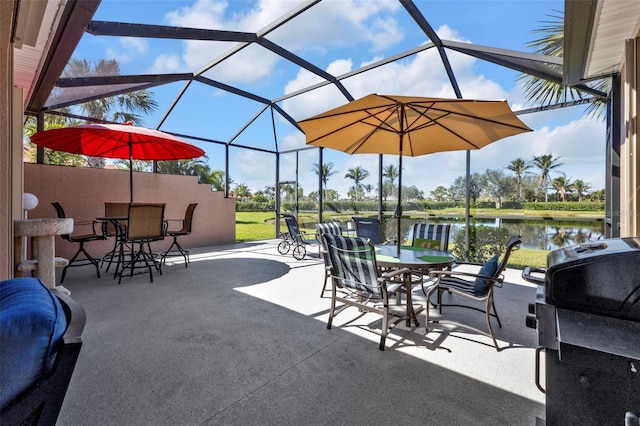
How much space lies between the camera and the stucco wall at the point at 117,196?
596cm

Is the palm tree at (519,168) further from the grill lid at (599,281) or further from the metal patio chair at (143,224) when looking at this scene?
the metal patio chair at (143,224)

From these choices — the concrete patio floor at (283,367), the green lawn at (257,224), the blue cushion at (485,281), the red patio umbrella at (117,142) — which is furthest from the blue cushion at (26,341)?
the green lawn at (257,224)

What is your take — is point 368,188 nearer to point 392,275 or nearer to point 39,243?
point 392,275

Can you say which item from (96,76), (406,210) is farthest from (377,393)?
(96,76)

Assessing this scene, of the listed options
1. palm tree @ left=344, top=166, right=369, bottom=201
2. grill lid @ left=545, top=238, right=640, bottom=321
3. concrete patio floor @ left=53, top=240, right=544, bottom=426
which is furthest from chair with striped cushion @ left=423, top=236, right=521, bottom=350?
palm tree @ left=344, top=166, right=369, bottom=201

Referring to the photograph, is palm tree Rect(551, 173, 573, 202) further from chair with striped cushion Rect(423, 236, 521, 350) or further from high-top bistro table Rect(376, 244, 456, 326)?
high-top bistro table Rect(376, 244, 456, 326)

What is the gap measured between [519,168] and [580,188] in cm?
100

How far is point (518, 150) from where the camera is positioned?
559 cm

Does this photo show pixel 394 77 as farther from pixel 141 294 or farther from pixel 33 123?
pixel 33 123

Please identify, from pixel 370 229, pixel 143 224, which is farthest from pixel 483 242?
pixel 143 224

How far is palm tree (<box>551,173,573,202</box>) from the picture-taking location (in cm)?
517

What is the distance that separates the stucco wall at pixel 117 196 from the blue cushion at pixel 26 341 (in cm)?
695

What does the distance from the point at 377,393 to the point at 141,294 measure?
3.56m

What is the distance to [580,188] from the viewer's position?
5.07 meters
